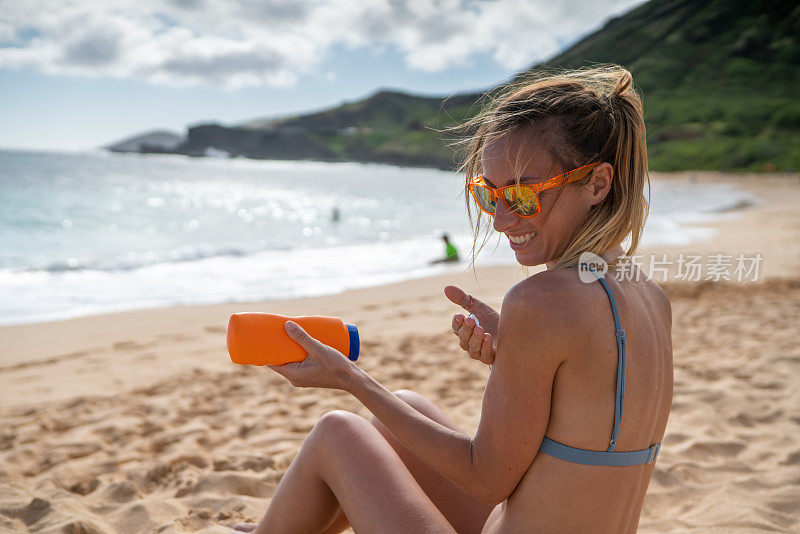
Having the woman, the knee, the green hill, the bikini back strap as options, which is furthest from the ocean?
the green hill

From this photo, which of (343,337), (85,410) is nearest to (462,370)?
(85,410)

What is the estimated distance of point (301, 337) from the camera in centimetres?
154

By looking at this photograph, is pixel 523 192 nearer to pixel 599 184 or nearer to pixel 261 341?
pixel 599 184

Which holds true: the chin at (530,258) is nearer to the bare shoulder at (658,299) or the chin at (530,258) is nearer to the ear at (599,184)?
the ear at (599,184)

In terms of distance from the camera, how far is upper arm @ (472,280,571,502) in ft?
3.91

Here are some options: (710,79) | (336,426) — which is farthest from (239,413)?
(710,79)

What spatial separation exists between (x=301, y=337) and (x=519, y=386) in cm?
60

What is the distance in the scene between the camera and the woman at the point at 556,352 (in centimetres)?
122

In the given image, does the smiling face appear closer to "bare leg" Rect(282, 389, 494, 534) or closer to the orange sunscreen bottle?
the orange sunscreen bottle

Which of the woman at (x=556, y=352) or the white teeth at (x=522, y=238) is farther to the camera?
the white teeth at (x=522, y=238)

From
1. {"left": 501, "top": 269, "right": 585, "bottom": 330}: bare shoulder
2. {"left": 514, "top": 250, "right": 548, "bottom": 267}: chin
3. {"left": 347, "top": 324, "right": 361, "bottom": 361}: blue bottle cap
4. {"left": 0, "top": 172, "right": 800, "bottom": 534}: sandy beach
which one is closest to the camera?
{"left": 501, "top": 269, "right": 585, "bottom": 330}: bare shoulder

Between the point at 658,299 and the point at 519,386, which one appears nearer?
the point at 519,386

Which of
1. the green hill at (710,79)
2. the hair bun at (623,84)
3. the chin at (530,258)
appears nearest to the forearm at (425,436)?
the chin at (530,258)

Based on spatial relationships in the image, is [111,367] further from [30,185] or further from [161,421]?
[30,185]
